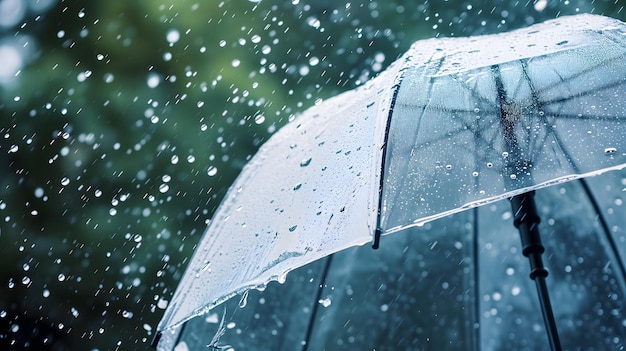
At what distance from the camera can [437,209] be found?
1265 mm

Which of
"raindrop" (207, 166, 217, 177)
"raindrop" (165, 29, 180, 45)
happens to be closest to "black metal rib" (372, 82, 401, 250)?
"raindrop" (165, 29, 180, 45)

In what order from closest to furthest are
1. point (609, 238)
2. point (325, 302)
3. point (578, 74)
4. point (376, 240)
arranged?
point (376, 240)
point (578, 74)
point (609, 238)
point (325, 302)

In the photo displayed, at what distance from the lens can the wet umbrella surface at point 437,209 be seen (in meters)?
1.30

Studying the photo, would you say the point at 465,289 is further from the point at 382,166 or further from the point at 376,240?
the point at 376,240

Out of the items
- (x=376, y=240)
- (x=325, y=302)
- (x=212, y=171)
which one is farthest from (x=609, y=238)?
(x=212, y=171)

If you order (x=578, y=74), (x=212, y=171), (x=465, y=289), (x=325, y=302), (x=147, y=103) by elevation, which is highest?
(x=578, y=74)

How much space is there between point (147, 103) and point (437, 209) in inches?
108

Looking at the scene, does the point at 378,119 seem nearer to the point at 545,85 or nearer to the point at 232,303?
the point at 545,85

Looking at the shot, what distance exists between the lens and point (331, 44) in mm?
4027

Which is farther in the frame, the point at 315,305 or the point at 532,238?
the point at 315,305

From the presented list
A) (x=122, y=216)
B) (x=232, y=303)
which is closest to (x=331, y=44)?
(x=122, y=216)

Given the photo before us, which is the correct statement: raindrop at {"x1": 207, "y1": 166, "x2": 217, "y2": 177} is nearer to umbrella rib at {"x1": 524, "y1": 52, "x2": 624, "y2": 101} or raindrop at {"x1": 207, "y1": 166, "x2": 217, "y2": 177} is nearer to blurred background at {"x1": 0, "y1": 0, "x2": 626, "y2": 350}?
blurred background at {"x1": 0, "y1": 0, "x2": 626, "y2": 350}

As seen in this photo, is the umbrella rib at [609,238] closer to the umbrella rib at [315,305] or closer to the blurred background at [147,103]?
the umbrella rib at [315,305]

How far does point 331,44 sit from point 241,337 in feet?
8.23
